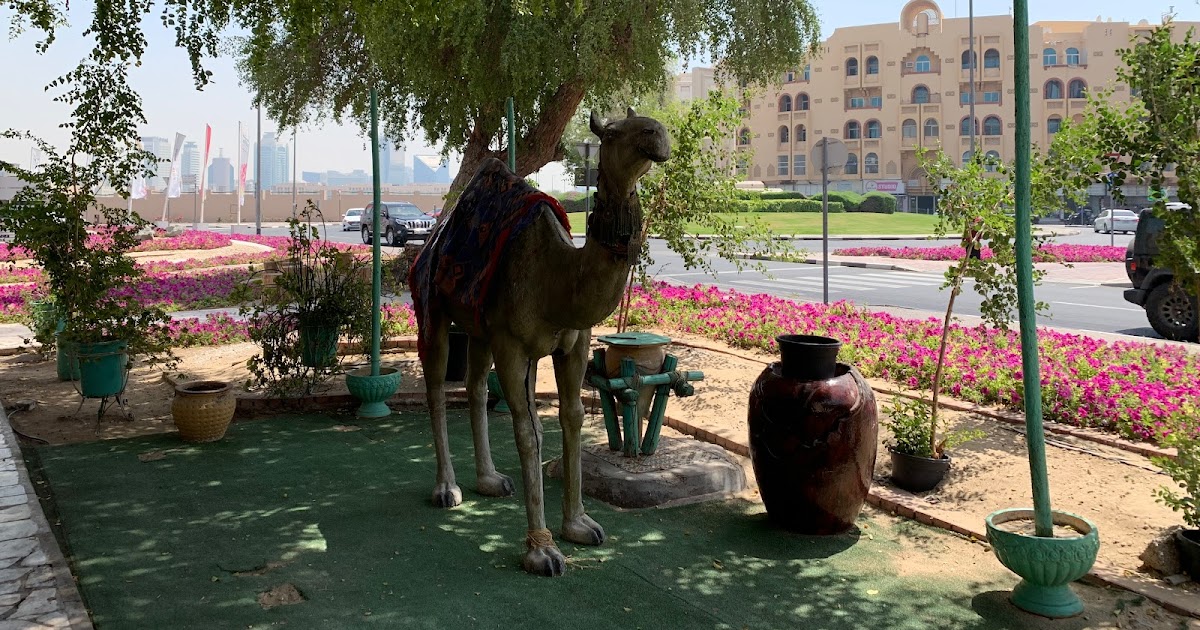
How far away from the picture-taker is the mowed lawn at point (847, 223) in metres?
43.3

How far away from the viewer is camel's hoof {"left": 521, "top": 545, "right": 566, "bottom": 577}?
4.55m

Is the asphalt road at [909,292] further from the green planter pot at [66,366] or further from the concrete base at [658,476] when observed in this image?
the green planter pot at [66,366]

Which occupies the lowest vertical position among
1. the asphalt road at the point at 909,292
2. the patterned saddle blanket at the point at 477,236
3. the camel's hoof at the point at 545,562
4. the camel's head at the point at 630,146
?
the camel's hoof at the point at 545,562

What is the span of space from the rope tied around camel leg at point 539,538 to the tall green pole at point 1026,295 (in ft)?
7.43

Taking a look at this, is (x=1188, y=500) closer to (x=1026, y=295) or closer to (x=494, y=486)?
(x=1026, y=295)

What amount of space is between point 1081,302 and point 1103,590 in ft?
44.6

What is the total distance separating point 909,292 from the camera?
18438 millimetres

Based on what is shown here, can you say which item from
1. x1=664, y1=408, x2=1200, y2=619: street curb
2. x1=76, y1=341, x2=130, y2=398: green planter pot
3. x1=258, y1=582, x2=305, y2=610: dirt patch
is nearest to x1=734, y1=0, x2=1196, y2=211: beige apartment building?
x1=664, y1=408, x2=1200, y2=619: street curb

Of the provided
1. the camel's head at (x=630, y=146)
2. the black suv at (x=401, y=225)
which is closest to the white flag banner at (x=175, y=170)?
the black suv at (x=401, y=225)

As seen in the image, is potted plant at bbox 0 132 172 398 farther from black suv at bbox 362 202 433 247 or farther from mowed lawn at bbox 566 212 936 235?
mowed lawn at bbox 566 212 936 235

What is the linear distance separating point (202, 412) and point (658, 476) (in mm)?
3590

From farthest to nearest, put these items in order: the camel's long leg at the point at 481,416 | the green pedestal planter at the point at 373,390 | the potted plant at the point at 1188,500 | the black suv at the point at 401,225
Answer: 1. the black suv at the point at 401,225
2. the green pedestal planter at the point at 373,390
3. the camel's long leg at the point at 481,416
4. the potted plant at the point at 1188,500

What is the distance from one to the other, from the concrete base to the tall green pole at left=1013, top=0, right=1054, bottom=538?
2.14m

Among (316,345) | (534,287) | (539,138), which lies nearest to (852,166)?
(539,138)
